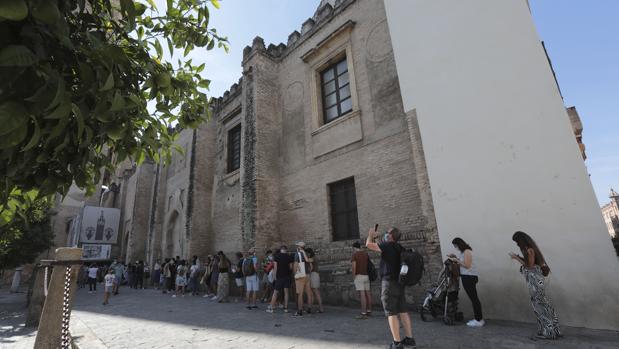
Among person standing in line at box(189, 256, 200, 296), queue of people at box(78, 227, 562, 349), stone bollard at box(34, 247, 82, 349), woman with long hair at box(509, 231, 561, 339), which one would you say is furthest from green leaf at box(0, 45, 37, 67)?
person standing in line at box(189, 256, 200, 296)

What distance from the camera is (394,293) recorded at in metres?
4.20

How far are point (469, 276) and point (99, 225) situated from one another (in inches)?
1063

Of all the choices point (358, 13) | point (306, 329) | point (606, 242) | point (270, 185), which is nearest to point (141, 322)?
point (306, 329)

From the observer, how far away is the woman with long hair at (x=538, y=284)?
4.51m

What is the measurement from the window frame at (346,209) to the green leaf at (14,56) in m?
8.11

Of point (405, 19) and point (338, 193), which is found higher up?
point (405, 19)

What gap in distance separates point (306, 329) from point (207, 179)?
444 inches

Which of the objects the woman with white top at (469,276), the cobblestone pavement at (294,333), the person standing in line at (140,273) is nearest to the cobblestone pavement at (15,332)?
the cobblestone pavement at (294,333)

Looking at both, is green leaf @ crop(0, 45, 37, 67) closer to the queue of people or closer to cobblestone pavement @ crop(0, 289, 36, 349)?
the queue of people

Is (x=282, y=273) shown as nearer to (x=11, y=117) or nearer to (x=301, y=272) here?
(x=301, y=272)

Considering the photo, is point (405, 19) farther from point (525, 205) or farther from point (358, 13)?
point (525, 205)

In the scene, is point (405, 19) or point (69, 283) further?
point (405, 19)

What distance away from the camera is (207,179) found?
604 inches

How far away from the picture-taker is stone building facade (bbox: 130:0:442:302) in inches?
315
